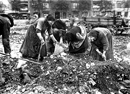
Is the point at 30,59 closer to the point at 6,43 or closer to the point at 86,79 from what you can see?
the point at 6,43

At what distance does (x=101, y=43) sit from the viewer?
15.0ft

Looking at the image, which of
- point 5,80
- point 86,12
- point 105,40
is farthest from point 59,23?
point 86,12

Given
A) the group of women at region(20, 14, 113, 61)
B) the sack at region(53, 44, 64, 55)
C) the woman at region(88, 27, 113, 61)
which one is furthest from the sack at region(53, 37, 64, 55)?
the woman at region(88, 27, 113, 61)

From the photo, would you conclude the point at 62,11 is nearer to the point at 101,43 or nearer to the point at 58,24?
the point at 58,24

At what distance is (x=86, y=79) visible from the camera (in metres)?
3.83

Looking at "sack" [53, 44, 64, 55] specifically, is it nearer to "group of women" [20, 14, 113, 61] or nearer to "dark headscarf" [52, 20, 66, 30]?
"group of women" [20, 14, 113, 61]

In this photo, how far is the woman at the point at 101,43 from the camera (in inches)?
175

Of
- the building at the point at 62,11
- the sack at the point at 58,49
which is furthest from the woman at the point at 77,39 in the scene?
the building at the point at 62,11

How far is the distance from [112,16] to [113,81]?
34.1 feet

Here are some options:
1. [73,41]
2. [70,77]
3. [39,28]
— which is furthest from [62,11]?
[70,77]

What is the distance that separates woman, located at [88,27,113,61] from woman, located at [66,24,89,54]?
30 cm

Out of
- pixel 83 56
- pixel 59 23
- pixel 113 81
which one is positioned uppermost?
pixel 59 23

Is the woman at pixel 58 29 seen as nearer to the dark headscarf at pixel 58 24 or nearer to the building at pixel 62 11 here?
the dark headscarf at pixel 58 24

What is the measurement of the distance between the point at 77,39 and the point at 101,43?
724 millimetres
